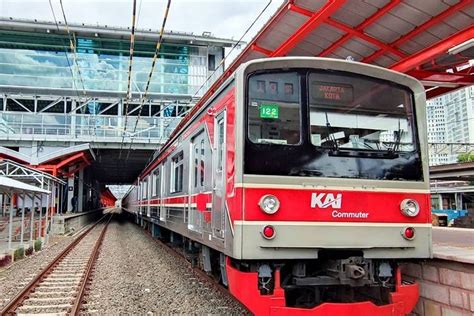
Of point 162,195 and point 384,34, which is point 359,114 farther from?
point 162,195

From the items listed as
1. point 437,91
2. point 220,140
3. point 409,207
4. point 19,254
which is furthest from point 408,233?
point 19,254

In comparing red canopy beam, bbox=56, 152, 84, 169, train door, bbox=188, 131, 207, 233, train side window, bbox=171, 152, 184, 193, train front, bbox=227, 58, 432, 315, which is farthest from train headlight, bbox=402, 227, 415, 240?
red canopy beam, bbox=56, 152, 84, 169

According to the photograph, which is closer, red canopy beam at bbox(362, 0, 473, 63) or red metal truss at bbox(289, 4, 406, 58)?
red canopy beam at bbox(362, 0, 473, 63)

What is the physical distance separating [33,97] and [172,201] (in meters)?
24.9

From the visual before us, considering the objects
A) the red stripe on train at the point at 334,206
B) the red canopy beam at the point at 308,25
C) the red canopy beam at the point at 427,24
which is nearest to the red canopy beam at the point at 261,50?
the red canopy beam at the point at 308,25

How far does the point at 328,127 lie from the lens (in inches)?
194

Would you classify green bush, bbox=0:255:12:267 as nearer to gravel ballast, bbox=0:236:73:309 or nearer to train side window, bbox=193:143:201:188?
gravel ballast, bbox=0:236:73:309

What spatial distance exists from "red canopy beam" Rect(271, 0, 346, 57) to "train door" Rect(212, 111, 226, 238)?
2181 millimetres

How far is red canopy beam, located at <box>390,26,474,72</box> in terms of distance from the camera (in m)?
5.97

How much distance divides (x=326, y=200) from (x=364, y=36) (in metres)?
3.59

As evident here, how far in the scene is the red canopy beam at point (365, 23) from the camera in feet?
20.6

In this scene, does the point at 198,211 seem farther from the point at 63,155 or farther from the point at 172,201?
the point at 63,155

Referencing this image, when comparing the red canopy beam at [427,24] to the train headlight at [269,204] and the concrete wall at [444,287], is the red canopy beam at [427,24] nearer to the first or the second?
the concrete wall at [444,287]

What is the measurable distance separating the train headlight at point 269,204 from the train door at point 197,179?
189cm
